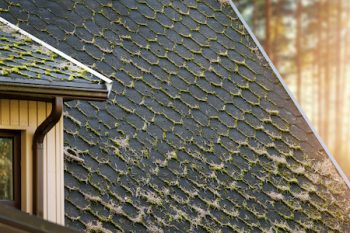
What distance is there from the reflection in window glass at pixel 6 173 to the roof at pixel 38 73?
613 mm

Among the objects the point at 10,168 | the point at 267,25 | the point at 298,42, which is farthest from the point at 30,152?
the point at 298,42

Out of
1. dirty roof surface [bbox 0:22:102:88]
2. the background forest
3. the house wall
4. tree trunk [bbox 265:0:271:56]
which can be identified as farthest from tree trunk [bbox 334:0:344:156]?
the house wall

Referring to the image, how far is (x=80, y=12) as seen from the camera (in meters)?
12.9

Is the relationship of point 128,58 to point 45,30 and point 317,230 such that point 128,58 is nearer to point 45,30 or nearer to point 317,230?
point 45,30

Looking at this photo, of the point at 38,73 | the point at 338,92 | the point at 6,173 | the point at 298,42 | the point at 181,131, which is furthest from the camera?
the point at 338,92

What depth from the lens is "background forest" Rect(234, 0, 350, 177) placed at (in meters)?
37.0

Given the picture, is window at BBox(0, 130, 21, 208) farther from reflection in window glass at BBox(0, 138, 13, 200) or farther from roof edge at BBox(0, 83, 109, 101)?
roof edge at BBox(0, 83, 109, 101)

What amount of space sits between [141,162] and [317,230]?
6.63ft

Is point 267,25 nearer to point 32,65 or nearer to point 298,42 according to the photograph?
point 298,42

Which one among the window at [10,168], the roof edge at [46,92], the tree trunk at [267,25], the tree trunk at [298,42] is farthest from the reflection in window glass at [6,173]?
the tree trunk at [298,42]

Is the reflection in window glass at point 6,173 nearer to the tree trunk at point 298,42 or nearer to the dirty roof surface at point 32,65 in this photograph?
the dirty roof surface at point 32,65

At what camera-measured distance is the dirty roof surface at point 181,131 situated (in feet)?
37.0

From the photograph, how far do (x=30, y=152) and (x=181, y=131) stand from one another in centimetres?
330

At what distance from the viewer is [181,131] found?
12.1 metres
